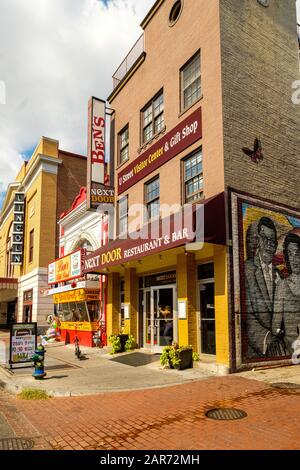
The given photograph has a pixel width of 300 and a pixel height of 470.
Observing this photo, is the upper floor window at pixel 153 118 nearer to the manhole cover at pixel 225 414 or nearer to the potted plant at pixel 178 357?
the potted plant at pixel 178 357

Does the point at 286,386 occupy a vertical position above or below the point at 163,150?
below

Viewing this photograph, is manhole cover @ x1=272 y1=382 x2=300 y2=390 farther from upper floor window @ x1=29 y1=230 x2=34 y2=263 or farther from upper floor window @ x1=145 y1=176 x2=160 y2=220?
upper floor window @ x1=29 y1=230 x2=34 y2=263

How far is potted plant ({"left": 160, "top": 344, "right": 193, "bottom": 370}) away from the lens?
11.4m

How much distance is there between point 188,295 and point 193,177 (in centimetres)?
371

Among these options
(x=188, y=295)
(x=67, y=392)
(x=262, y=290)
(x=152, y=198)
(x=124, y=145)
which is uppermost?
(x=124, y=145)

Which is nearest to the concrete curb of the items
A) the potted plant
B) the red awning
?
the potted plant

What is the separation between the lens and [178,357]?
1139 cm

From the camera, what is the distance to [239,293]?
11102 millimetres

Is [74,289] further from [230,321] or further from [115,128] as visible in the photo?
[230,321]

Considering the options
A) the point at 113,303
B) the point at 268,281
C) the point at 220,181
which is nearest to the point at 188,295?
the point at 268,281

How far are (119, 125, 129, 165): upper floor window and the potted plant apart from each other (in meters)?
9.39

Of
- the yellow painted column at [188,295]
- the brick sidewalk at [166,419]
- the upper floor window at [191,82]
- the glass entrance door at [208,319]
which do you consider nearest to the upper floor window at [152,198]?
the upper floor window at [191,82]

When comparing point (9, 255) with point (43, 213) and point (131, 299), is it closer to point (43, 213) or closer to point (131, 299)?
point (43, 213)

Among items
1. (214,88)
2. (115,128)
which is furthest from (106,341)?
(214,88)
